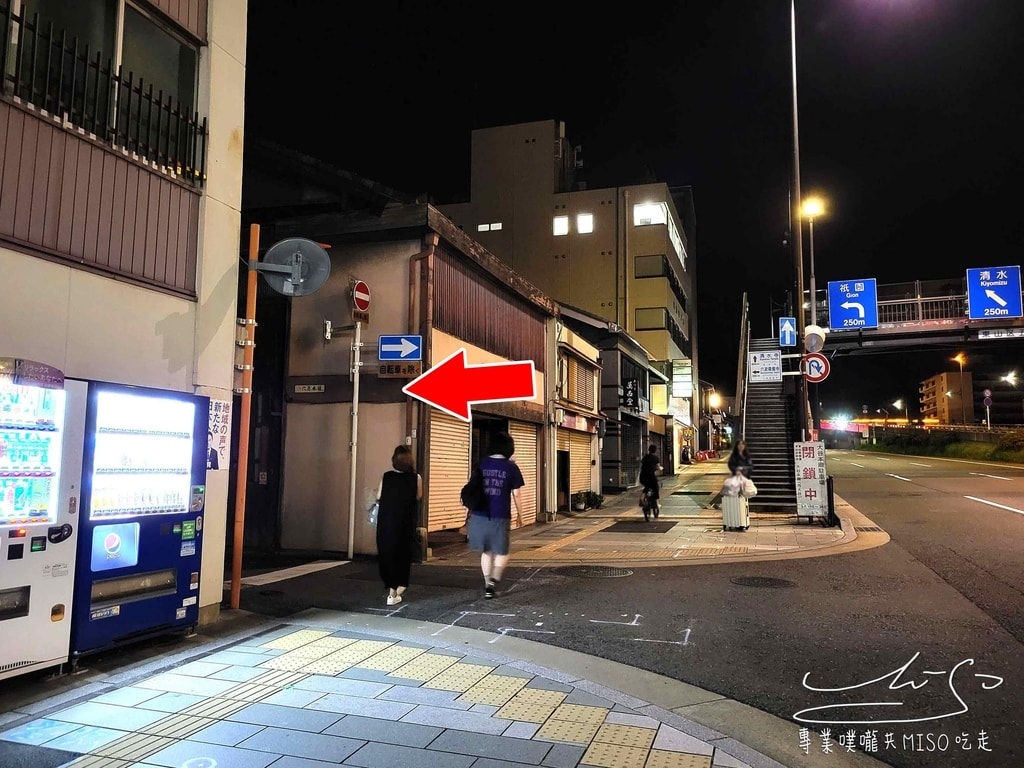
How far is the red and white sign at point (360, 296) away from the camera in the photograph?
11773 millimetres

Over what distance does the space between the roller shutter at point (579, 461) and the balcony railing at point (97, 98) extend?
15153mm

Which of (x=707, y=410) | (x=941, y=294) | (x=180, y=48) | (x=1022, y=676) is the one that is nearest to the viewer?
(x=1022, y=676)

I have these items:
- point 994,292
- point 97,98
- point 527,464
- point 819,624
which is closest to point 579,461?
point 527,464

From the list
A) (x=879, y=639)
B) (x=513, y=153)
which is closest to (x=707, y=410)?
(x=513, y=153)

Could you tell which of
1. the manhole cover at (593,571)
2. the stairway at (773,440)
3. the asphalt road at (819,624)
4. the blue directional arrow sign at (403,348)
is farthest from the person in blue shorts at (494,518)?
the stairway at (773,440)

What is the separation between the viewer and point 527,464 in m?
17.1

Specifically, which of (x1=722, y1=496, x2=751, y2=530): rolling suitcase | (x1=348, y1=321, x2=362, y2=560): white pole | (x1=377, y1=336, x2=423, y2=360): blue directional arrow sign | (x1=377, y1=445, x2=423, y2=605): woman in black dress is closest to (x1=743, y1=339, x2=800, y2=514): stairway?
(x1=722, y1=496, x2=751, y2=530): rolling suitcase

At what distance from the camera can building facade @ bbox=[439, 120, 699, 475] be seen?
4434 centimetres

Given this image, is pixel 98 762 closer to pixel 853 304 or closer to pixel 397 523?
pixel 397 523

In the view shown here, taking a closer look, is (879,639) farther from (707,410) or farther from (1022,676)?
(707,410)

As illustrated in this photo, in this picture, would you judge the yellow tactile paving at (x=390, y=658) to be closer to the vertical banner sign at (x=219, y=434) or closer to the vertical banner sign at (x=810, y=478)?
the vertical banner sign at (x=219, y=434)

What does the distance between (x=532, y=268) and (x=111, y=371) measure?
42.0 meters

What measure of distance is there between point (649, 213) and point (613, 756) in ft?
145

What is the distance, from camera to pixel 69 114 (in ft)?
19.5
